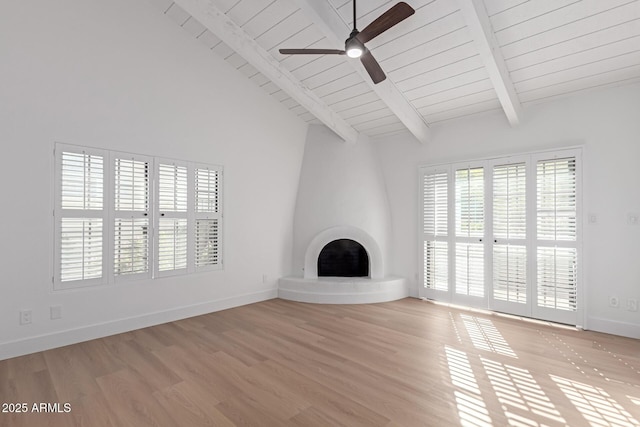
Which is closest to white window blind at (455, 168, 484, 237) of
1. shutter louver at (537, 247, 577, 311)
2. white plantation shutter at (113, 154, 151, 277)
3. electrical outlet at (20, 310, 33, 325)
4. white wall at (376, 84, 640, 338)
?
white wall at (376, 84, 640, 338)

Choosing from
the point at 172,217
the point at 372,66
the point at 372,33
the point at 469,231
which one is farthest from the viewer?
the point at 469,231

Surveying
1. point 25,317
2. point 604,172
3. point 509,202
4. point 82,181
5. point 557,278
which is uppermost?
point 604,172

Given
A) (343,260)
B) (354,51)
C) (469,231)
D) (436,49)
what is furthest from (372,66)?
(343,260)

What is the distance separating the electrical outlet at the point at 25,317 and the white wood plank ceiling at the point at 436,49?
3466 mm

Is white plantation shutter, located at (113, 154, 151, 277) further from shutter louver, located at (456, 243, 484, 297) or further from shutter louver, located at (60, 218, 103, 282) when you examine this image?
shutter louver, located at (456, 243, 484, 297)

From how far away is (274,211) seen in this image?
521cm

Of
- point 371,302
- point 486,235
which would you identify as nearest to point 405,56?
point 486,235

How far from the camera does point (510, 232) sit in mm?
4238

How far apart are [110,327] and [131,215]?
1244mm

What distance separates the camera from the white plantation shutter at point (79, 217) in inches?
129

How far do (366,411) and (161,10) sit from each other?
4779mm

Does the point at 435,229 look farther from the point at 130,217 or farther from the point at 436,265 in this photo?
the point at 130,217

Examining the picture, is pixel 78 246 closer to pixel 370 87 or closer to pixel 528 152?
pixel 370 87

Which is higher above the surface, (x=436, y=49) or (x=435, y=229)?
(x=436, y=49)
